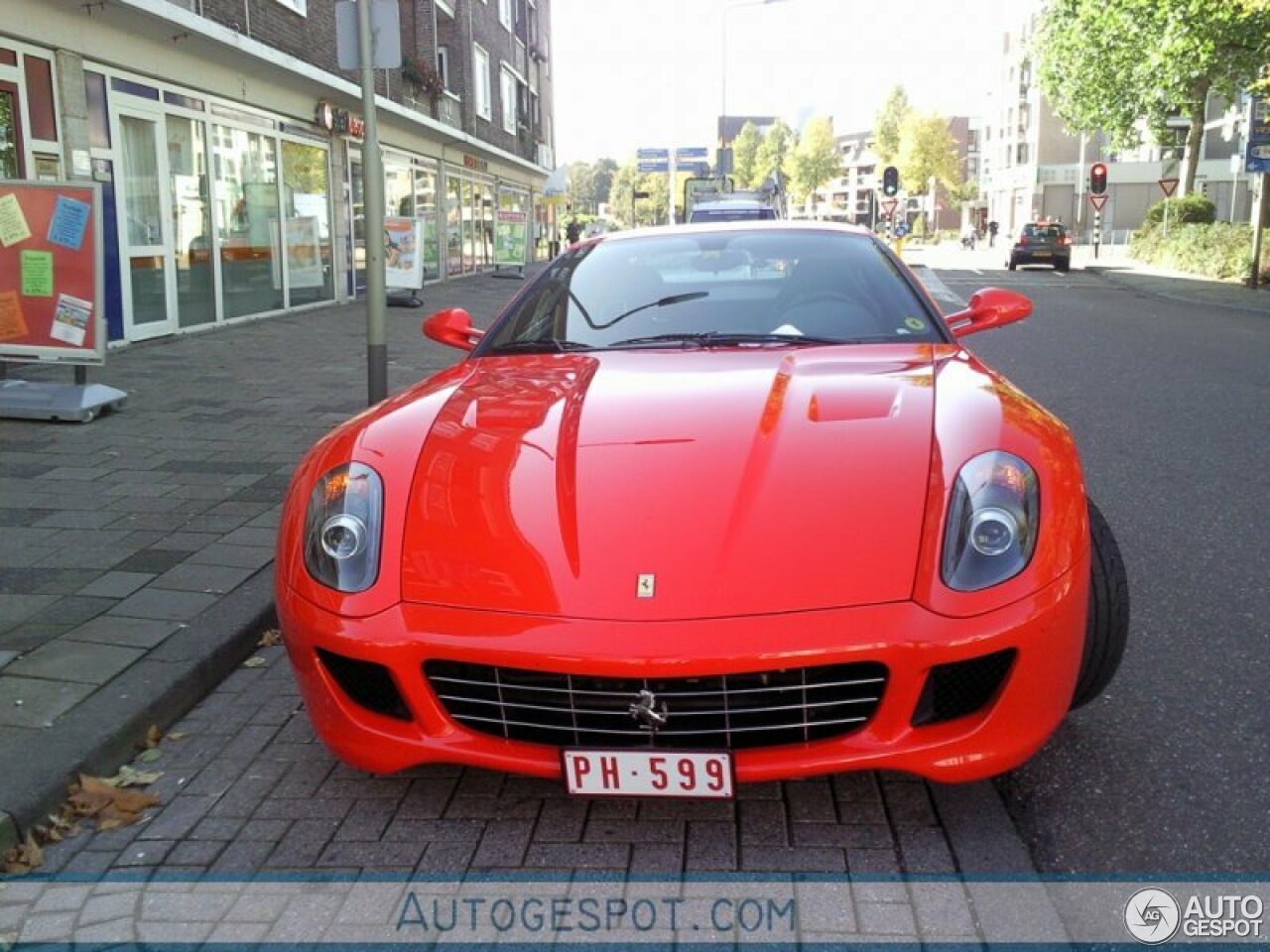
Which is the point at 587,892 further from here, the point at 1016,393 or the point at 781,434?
the point at 1016,393

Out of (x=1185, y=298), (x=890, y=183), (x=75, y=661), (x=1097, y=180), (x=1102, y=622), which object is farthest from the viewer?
(x=1097, y=180)

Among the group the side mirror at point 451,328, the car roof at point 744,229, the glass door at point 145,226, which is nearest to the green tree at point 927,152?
the glass door at point 145,226

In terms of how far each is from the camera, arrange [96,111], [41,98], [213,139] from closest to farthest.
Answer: [41,98] < [96,111] < [213,139]

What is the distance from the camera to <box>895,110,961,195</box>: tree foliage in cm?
7544

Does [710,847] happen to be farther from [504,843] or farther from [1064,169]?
[1064,169]

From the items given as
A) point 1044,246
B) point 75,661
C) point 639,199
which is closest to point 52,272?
point 75,661

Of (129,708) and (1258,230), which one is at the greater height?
(1258,230)

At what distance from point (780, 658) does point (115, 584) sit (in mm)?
2848

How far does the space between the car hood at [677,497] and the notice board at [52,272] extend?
5145 millimetres

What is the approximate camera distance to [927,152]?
247 ft

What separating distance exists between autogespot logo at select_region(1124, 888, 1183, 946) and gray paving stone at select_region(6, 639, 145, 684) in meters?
2.67

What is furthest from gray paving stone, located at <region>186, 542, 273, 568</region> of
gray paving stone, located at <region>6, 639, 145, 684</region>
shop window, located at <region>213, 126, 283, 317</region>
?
shop window, located at <region>213, 126, 283, 317</region>

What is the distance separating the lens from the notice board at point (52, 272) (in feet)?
23.5

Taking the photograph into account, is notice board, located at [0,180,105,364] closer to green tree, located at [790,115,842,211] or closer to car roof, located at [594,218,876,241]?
car roof, located at [594,218,876,241]
